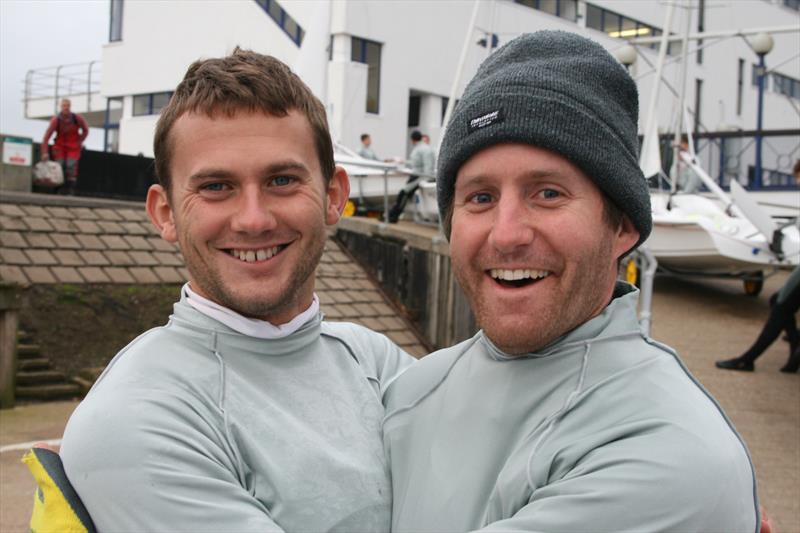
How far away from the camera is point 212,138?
6.55 ft

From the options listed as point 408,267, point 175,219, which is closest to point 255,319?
point 175,219

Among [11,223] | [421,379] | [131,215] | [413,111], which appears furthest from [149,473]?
[413,111]

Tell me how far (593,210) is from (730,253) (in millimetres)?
11472

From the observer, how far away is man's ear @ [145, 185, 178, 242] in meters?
2.19

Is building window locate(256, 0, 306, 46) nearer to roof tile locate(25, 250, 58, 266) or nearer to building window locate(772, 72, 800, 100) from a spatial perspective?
roof tile locate(25, 250, 58, 266)

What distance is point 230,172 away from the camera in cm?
197

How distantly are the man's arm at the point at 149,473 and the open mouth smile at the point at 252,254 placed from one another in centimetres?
43

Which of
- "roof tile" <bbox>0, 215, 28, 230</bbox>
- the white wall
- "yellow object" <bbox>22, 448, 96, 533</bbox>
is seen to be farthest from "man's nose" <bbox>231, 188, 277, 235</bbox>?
the white wall

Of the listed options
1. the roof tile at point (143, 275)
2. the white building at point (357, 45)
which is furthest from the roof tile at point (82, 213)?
the white building at point (357, 45)

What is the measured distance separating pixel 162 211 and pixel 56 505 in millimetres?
828

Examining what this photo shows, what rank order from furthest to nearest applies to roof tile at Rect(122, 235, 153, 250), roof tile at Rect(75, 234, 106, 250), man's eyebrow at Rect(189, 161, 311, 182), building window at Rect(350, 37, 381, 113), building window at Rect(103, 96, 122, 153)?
building window at Rect(103, 96, 122, 153), building window at Rect(350, 37, 381, 113), roof tile at Rect(122, 235, 153, 250), roof tile at Rect(75, 234, 106, 250), man's eyebrow at Rect(189, 161, 311, 182)

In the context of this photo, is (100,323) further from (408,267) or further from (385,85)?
(385,85)

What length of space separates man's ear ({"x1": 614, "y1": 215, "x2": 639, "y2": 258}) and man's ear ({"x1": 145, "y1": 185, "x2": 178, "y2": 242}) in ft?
3.54

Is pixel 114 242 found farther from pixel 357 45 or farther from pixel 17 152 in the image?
pixel 357 45
